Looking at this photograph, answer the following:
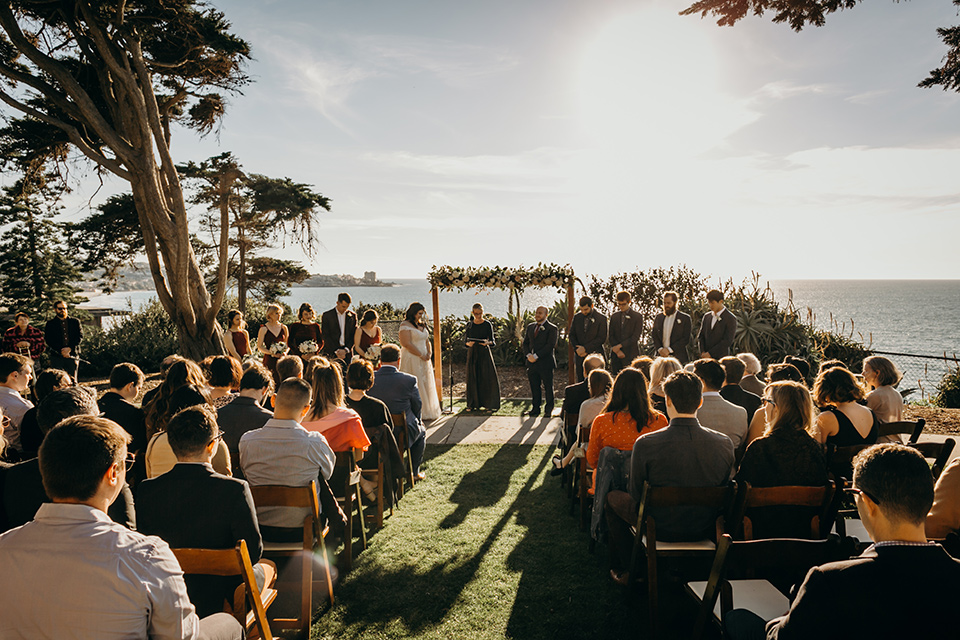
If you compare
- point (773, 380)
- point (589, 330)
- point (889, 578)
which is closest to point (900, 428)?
point (773, 380)

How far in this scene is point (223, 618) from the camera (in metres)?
2.46

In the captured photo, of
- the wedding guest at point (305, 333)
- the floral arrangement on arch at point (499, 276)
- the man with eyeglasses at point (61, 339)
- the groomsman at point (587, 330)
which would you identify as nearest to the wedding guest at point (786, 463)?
the groomsman at point (587, 330)

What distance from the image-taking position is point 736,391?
4.97 meters

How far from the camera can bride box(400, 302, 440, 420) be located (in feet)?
28.7

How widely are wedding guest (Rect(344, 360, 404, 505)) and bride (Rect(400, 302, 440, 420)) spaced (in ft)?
11.5

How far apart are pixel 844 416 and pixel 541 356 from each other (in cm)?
567

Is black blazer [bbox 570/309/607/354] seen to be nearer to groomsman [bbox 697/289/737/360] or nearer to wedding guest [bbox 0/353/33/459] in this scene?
groomsman [bbox 697/289/737/360]

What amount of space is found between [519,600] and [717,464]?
1.67m

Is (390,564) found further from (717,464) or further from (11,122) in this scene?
(11,122)

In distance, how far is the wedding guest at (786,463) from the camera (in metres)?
3.24

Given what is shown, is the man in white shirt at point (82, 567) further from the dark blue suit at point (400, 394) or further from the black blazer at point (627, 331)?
the black blazer at point (627, 331)

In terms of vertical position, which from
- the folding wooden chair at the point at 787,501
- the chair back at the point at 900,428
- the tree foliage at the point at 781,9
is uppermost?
the tree foliage at the point at 781,9

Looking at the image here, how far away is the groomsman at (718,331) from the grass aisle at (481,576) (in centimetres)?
411

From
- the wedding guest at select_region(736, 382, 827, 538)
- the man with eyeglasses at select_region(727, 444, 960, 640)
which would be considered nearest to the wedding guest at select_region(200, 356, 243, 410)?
the wedding guest at select_region(736, 382, 827, 538)
